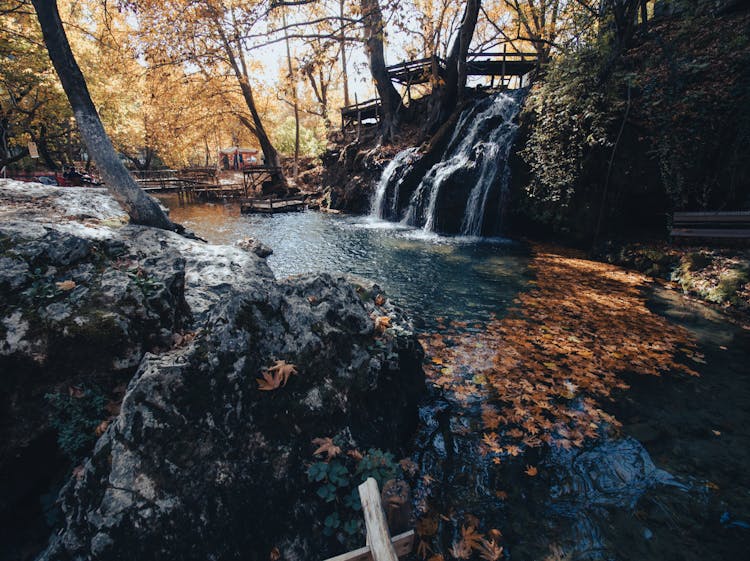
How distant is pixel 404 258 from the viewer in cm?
1088

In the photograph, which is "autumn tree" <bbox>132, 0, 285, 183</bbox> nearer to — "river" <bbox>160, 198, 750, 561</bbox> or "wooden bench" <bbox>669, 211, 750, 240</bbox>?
"river" <bbox>160, 198, 750, 561</bbox>

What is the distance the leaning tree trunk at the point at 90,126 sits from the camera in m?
6.02

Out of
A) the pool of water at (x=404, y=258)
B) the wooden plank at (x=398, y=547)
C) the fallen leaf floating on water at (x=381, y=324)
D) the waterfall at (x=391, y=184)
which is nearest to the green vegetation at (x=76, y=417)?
the wooden plank at (x=398, y=547)

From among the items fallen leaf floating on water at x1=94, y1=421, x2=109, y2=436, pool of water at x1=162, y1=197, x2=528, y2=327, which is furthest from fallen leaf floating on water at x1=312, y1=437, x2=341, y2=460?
pool of water at x1=162, y1=197, x2=528, y2=327

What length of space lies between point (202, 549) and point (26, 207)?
7.73 m

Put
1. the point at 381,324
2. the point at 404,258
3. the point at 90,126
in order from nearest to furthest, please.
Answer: the point at 381,324 < the point at 90,126 < the point at 404,258

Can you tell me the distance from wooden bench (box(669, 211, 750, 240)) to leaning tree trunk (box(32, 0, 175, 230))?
13.1 metres

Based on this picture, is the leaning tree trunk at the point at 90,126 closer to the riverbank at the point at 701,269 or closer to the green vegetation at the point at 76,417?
the green vegetation at the point at 76,417

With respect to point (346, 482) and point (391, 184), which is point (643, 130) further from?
point (346, 482)

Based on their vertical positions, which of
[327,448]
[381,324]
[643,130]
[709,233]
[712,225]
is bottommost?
[327,448]

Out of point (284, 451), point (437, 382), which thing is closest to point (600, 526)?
point (437, 382)

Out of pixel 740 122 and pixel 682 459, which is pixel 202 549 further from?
pixel 740 122

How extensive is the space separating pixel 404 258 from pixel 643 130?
7802 millimetres

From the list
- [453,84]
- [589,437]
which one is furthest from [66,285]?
[453,84]
